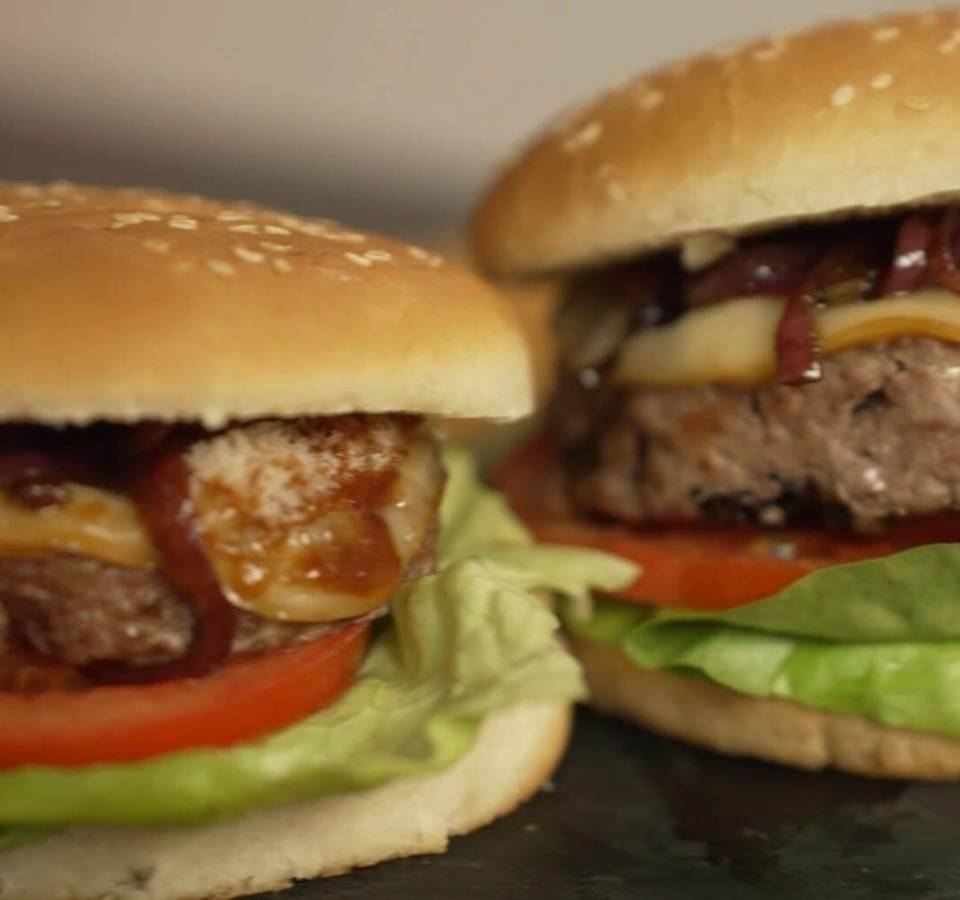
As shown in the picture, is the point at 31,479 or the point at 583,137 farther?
the point at 583,137

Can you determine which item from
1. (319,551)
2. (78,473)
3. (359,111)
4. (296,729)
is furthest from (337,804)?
(359,111)

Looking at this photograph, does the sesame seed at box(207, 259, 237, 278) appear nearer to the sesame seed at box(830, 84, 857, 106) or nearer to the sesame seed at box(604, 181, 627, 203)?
the sesame seed at box(604, 181, 627, 203)

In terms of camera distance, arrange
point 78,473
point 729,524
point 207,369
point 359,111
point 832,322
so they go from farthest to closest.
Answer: point 359,111, point 729,524, point 832,322, point 78,473, point 207,369

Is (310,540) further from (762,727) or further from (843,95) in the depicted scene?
(843,95)

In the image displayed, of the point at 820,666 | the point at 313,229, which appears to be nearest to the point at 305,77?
the point at 313,229

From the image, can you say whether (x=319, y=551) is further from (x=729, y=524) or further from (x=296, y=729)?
(x=729, y=524)

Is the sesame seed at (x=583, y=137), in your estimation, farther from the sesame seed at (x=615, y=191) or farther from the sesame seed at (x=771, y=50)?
the sesame seed at (x=771, y=50)

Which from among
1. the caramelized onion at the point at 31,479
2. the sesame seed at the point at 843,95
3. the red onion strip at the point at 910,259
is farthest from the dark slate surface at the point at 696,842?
the sesame seed at the point at 843,95
